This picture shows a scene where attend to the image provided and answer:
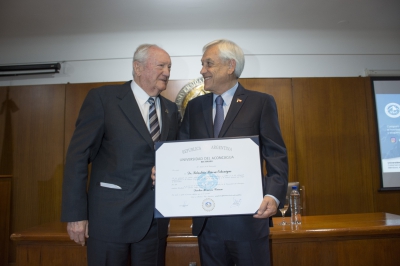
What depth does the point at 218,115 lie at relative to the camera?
1.62 metres

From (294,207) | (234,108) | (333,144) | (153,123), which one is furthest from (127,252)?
(333,144)

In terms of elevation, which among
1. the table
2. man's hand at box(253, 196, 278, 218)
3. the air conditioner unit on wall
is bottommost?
the table

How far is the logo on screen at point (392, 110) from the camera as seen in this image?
4.39 m

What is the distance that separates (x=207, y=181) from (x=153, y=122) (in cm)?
45

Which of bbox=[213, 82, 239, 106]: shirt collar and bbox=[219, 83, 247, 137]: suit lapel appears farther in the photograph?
bbox=[213, 82, 239, 106]: shirt collar

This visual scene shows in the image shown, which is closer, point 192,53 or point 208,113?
point 208,113

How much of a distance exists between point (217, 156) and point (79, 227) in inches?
27.7

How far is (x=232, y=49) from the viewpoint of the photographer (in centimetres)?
176

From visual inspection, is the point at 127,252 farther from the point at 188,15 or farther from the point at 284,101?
the point at 188,15

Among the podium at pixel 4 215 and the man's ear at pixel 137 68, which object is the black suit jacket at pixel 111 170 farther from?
the podium at pixel 4 215

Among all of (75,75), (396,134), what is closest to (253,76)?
(396,134)

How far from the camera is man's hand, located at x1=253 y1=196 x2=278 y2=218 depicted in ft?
4.34

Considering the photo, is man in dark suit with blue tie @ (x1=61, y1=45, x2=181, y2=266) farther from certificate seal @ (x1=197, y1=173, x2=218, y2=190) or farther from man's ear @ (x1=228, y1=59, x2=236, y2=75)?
man's ear @ (x1=228, y1=59, x2=236, y2=75)

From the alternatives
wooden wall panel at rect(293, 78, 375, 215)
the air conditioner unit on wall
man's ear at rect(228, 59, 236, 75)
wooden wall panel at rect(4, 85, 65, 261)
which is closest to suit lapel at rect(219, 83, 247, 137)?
man's ear at rect(228, 59, 236, 75)
